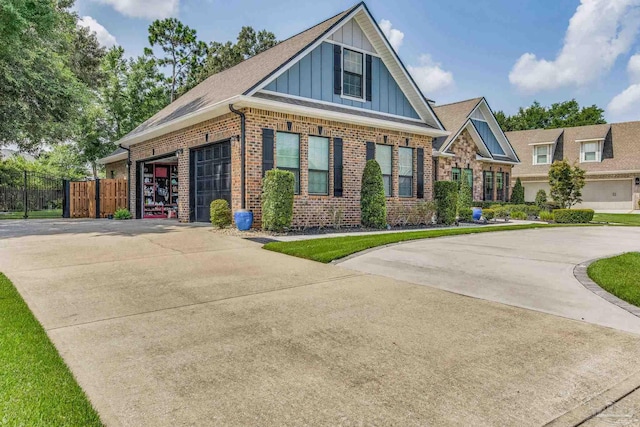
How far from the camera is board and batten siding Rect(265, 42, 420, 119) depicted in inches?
484

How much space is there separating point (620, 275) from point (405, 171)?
9.82 meters

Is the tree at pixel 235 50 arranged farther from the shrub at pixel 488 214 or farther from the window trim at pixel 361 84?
the shrub at pixel 488 214

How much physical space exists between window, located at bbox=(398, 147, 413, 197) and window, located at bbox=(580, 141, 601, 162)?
2172cm

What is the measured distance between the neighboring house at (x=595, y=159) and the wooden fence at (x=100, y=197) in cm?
2708

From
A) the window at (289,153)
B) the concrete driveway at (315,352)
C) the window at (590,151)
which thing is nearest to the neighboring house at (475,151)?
the window at (590,151)

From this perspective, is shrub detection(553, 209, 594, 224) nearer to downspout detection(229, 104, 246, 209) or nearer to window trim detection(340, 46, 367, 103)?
window trim detection(340, 46, 367, 103)

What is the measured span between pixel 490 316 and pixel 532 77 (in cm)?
4623

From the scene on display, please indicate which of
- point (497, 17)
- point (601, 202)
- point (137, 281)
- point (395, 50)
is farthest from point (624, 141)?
point (137, 281)

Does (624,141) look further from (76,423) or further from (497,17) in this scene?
(76,423)

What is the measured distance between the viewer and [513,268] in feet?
21.3

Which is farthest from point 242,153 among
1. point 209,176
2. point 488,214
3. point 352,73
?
point 488,214

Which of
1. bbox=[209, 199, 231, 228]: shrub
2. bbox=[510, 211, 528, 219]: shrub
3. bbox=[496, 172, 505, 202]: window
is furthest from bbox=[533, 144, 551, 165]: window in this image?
bbox=[209, 199, 231, 228]: shrub

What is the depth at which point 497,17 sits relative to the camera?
15555 mm

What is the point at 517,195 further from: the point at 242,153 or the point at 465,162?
the point at 242,153
